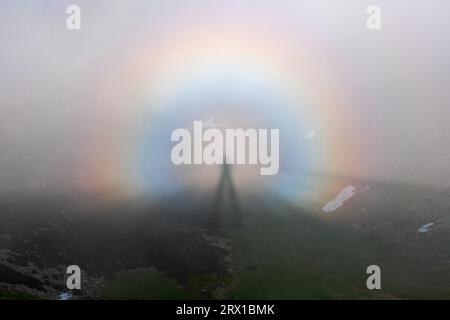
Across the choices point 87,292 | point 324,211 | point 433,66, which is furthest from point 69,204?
point 433,66

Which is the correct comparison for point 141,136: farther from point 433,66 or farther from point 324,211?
point 433,66

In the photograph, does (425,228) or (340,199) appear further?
(340,199)

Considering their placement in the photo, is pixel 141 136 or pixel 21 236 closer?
pixel 21 236

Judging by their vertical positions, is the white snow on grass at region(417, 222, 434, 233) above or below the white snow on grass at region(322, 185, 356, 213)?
below

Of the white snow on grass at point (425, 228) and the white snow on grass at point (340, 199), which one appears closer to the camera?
the white snow on grass at point (425, 228)

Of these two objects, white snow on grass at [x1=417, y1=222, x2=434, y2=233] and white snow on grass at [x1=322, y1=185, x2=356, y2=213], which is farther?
white snow on grass at [x1=322, y1=185, x2=356, y2=213]
